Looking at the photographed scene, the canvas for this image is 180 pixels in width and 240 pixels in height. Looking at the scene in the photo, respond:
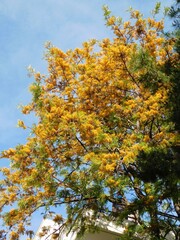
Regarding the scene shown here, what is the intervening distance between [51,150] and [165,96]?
329 centimetres

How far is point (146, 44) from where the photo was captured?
956cm

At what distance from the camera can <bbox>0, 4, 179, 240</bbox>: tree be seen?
260 inches

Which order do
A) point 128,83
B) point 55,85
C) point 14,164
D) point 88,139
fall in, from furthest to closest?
point 55,85 < point 128,83 < point 14,164 < point 88,139

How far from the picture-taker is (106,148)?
22.1 ft

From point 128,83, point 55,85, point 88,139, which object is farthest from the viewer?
point 55,85

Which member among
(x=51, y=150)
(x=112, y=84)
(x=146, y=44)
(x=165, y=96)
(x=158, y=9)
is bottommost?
(x=51, y=150)

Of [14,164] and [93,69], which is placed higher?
[93,69]

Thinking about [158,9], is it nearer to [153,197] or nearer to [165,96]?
[165,96]

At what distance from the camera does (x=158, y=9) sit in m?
9.77

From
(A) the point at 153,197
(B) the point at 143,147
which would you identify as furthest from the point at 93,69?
(A) the point at 153,197

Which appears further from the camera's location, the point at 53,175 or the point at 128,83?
the point at 128,83

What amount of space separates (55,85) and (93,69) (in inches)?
66.4

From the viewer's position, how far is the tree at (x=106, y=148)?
6.59m

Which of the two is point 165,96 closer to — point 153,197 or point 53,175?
point 153,197
